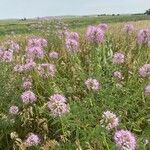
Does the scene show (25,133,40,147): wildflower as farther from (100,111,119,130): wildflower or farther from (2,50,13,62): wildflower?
(2,50,13,62): wildflower

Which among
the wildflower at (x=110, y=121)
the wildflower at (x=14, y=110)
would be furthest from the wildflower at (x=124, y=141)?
the wildflower at (x=14, y=110)

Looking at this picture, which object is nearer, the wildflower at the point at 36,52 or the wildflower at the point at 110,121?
the wildflower at the point at 110,121

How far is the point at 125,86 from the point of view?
630 centimetres

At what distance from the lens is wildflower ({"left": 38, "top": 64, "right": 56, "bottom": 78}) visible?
5992mm

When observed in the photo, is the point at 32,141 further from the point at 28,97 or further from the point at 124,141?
the point at 124,141

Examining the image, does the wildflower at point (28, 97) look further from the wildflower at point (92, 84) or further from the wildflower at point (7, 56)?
the wildflower at point (7, 56)

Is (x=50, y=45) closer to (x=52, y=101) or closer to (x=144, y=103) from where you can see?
(x=144, y=103)

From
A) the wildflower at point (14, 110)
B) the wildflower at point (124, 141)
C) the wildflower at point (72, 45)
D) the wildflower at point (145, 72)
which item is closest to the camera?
the wildflower at point (124, 141)

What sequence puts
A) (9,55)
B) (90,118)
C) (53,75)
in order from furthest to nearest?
(9,55)
(53,75)
(90,118)

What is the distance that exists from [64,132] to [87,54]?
2.82 m

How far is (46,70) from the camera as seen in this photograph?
602 cm

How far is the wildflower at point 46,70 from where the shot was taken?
236 inches

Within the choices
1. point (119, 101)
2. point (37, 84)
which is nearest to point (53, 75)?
point (37, 84)

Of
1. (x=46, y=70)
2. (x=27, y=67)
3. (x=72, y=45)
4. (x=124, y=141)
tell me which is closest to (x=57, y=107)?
(x=124, y=141)
